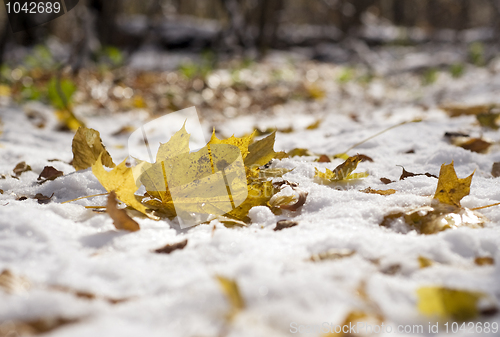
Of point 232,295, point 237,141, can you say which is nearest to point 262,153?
point 237,141

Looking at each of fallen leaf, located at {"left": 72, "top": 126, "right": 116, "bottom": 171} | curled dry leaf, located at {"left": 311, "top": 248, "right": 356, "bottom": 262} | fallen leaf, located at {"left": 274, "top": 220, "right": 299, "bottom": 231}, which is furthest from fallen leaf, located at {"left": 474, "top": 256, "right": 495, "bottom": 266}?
fallen leaf, located at {"left": 72, "top": 126, "right": 116, "bottom": 171}

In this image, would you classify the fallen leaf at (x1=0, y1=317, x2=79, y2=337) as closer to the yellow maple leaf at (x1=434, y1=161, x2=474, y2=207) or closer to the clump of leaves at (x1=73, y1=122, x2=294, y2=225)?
the clump of leaves at (x1=73, y1=122, x2=294, y2=225)

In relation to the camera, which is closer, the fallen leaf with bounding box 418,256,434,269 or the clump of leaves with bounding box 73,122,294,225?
the fallen leaf with bounding box 418,256,434,269

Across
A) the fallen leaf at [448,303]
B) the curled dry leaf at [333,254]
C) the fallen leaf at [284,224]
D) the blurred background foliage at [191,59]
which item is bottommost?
the blurred background foliage at [191,59]

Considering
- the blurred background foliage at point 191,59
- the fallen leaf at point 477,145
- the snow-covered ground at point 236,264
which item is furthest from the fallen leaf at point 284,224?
the blurred background foliage at point 191,59

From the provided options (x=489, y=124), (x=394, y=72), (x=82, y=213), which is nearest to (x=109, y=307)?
(x=82, y=213)

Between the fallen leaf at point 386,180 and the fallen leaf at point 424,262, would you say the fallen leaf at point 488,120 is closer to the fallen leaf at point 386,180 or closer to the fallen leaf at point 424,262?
the fallen leaf at point 386,180
